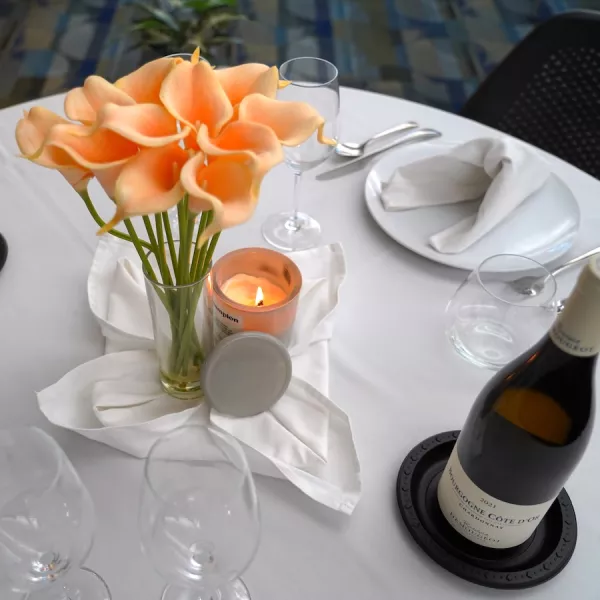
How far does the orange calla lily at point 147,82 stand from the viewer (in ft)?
1.53

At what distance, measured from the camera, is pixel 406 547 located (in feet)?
1.84

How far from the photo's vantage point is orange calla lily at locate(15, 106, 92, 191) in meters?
0.42

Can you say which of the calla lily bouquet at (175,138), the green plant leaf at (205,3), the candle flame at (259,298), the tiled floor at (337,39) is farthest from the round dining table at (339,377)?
Result: the tiled floor at (337,39)

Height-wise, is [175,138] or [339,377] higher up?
[175,138]

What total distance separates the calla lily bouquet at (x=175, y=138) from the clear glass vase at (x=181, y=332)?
2.6 inches

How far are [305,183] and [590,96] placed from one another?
63 cm

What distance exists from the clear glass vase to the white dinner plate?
12.7 inches

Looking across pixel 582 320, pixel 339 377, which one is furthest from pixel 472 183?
pixel 582 320

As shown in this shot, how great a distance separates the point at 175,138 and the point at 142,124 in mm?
39

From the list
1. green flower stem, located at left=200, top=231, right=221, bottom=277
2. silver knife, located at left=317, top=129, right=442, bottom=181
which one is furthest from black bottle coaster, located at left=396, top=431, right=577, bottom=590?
silver knife, located at left=317, top=129, right=442, bottom=181

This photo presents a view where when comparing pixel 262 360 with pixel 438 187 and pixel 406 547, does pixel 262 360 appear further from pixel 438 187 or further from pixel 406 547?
pixel 438 187

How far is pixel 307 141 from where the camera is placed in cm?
77

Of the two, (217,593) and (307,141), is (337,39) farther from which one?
(217,593)

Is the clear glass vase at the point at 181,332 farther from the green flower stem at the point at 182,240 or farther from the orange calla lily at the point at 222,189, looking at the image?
the orange calla lily at the point at 222,189
